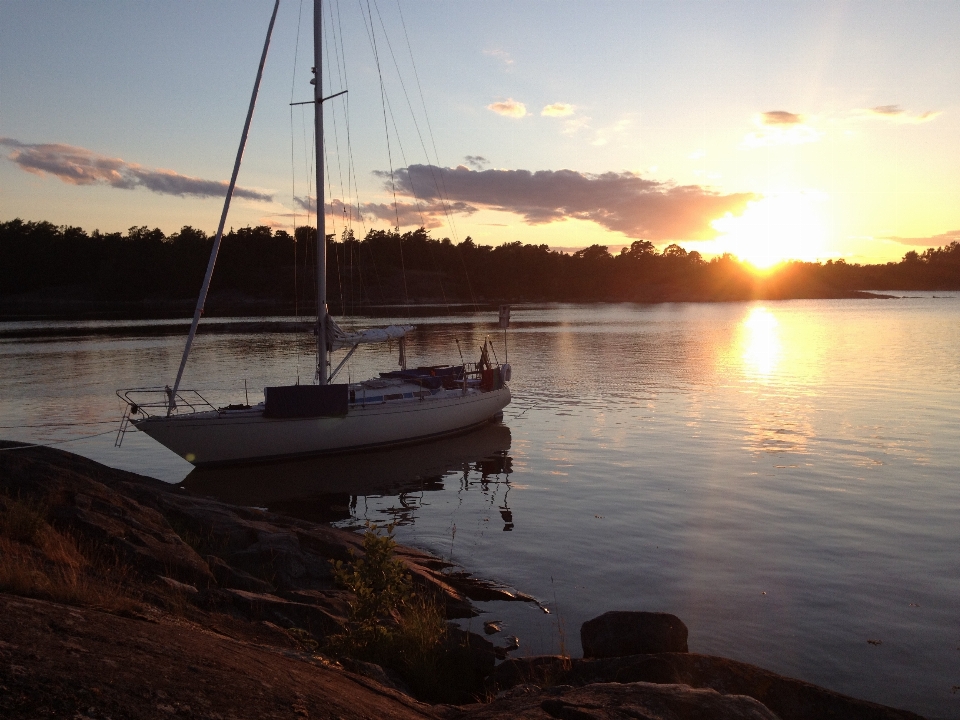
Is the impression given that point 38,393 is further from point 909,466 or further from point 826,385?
point 826,385

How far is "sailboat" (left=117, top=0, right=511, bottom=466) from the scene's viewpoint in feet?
77.5

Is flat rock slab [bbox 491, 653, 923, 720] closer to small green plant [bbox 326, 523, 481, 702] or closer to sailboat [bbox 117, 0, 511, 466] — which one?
small green plant [bbox 326, 523, 481, 702]

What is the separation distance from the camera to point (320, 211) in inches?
1037

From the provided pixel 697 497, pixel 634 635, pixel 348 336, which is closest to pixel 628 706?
pixel 634 635

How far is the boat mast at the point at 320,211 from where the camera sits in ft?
86.1

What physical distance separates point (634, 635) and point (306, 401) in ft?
52.8

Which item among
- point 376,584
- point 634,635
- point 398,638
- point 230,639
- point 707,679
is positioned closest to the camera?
point 230,639

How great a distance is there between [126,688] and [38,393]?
127 feet

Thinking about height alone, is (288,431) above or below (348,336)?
below

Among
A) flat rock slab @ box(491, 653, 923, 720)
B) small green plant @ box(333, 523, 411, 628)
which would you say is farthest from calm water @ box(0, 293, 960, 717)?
small green plant @ box(333, 523, 411, 628)

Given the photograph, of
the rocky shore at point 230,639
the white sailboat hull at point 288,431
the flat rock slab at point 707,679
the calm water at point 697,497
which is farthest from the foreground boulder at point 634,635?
the white sailboat hull at point 288,431

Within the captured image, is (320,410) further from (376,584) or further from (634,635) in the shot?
(634,635)

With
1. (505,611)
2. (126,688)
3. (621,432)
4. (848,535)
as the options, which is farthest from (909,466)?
(126,688)

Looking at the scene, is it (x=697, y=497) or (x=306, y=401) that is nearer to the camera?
(x=697, y=497)
